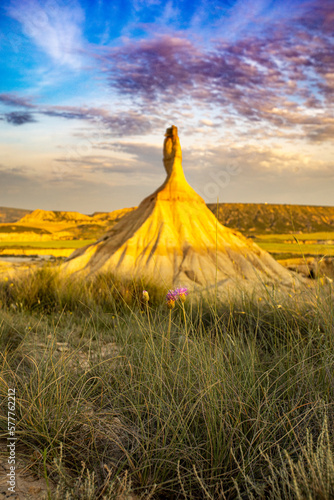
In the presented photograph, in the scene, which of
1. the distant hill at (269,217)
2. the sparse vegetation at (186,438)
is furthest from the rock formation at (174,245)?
the distant hill at (269,217)

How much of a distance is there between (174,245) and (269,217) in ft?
330

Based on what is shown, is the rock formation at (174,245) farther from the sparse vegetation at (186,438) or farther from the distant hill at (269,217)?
the distant hill at (269,217)

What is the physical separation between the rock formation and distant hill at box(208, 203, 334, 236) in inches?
3184

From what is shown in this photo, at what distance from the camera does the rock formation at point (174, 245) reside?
1411cm

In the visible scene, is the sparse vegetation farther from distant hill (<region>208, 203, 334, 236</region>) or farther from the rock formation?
distant hill (<region>208, 203, 334, 236</region>)

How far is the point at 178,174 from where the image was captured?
56.0 feet

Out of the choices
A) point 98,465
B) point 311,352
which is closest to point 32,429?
point 98,465

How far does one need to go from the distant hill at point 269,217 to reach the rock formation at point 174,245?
8087 centimetres

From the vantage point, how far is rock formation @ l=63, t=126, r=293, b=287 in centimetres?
1411

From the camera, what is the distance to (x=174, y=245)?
50.3 feet

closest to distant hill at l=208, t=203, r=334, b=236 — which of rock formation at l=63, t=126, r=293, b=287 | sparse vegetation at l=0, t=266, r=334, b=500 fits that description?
rock formation at l=63, t=126, r=293, b=287

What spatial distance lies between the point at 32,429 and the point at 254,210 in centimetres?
11585

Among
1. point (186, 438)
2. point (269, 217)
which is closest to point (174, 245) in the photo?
point (186, 438)

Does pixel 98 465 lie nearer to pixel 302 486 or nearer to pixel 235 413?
pixel 235 413
